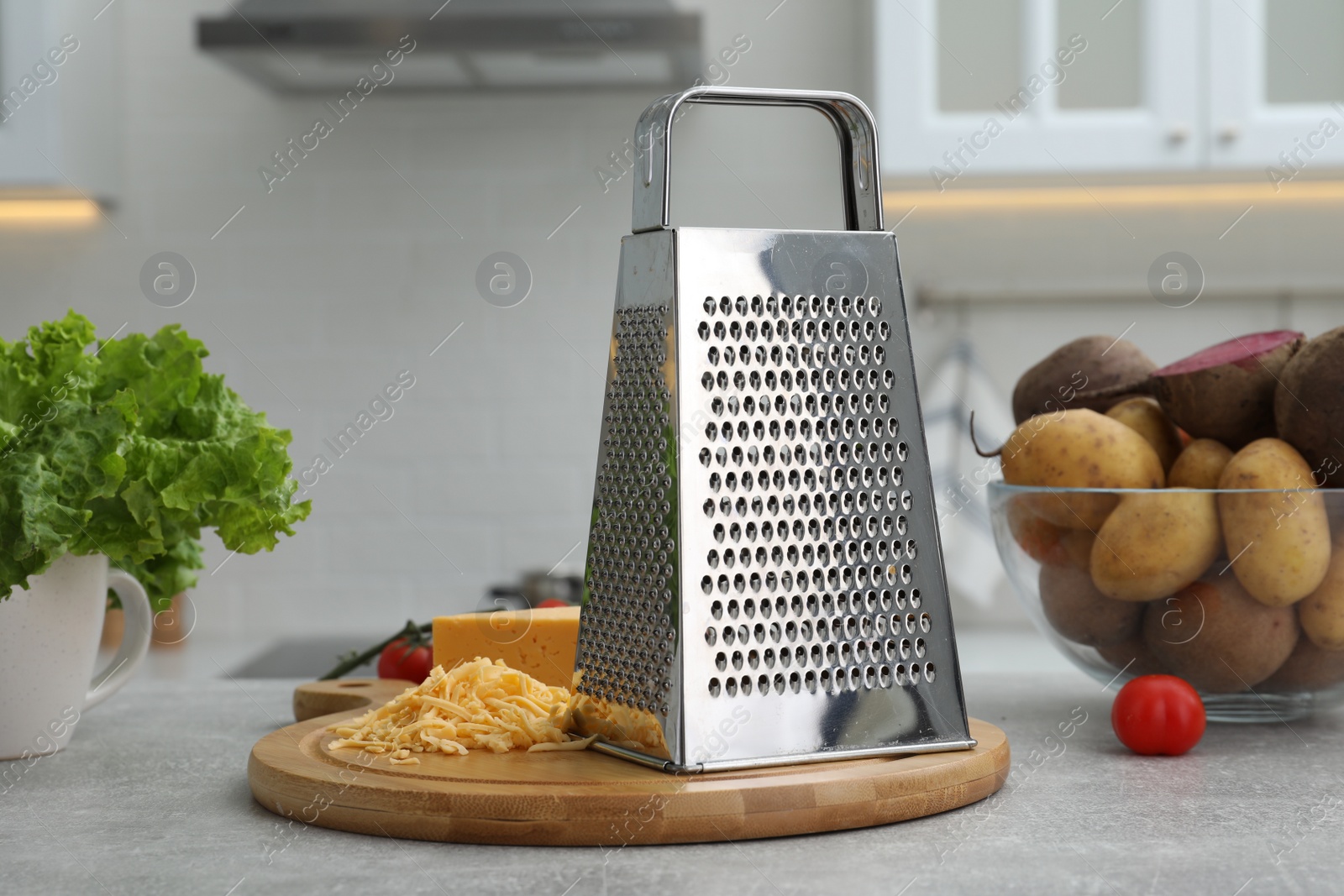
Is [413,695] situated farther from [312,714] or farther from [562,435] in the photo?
[562,435]

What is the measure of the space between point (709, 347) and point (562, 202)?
71.2 inches

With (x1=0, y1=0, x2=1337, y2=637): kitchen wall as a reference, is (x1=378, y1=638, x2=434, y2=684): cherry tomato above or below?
below

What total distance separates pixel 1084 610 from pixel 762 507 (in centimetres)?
35

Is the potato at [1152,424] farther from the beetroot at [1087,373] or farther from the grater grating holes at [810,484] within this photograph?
the grater grating holes at [810,484]

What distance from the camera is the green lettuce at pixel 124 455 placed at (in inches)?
35.1

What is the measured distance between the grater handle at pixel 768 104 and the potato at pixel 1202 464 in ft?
1.10

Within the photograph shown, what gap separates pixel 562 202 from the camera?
2557 mm

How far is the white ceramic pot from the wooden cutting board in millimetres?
224

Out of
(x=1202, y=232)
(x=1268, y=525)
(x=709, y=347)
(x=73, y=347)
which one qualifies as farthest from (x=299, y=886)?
(x=1202, y=232)

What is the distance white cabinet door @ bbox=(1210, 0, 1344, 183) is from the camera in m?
2.16

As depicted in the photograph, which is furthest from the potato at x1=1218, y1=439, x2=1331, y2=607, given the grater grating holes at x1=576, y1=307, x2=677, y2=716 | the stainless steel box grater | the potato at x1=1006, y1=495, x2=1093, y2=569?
the grater grating holes at x1=576, y1=307, x2=677, y2=716

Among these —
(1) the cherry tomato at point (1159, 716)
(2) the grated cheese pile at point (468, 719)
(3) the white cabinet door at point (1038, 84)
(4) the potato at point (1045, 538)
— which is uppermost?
(3) the white cabinet door at point (1038, 84)

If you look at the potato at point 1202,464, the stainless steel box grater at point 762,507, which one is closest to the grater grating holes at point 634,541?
the stainless steel box grater at point 762,507

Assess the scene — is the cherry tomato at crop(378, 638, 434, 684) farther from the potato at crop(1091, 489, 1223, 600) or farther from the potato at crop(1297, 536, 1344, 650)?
the potato at crop(1297, 536, 1344, 650)
